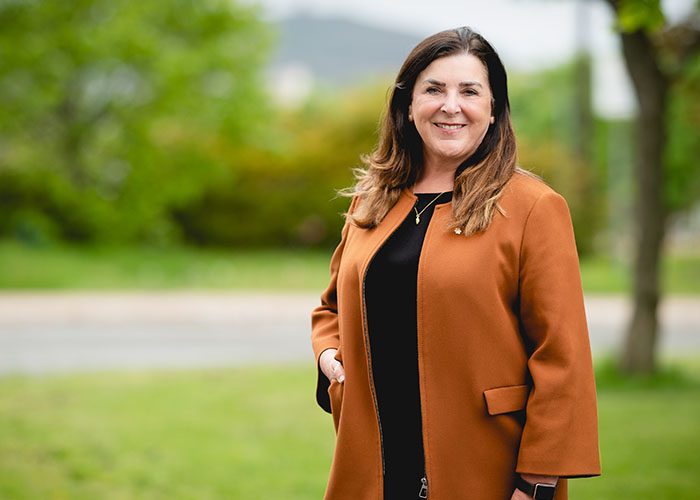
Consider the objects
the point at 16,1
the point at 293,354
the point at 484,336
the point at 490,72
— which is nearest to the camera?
the point at 484,336

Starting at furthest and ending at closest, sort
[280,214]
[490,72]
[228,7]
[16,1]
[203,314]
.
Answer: [280,214] → [228,7] → [16,1] → [203,314] → [490,72]

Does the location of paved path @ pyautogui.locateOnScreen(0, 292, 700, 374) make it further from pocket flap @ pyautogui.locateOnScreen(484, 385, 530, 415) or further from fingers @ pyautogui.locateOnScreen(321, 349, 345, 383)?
pocket flap @ pyautogui.locateOnScreen(484, 385, 530, 415)

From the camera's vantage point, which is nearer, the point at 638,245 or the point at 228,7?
the point at 638,245

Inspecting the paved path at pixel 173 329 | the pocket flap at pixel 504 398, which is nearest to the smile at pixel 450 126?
the pocket flap at pixel 504 398

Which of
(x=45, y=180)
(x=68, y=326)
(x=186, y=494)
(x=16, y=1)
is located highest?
(x=16, y=1)

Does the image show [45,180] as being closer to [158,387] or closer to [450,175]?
[158,387]

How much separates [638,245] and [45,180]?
15.3 metres

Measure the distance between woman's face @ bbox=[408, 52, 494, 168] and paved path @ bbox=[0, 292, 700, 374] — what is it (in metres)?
8.13

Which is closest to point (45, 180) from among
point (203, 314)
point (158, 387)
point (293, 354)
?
point (203, 314)

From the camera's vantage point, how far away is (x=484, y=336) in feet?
8.07

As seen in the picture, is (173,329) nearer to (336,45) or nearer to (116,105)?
(116,105)

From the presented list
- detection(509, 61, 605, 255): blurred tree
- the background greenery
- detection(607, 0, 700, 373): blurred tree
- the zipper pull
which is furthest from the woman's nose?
detection(509, 61, 605, 255): blurred tree

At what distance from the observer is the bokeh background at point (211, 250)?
629 cm

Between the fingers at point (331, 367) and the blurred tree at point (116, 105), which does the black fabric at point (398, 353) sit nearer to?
the fingers at point (331, 367)
